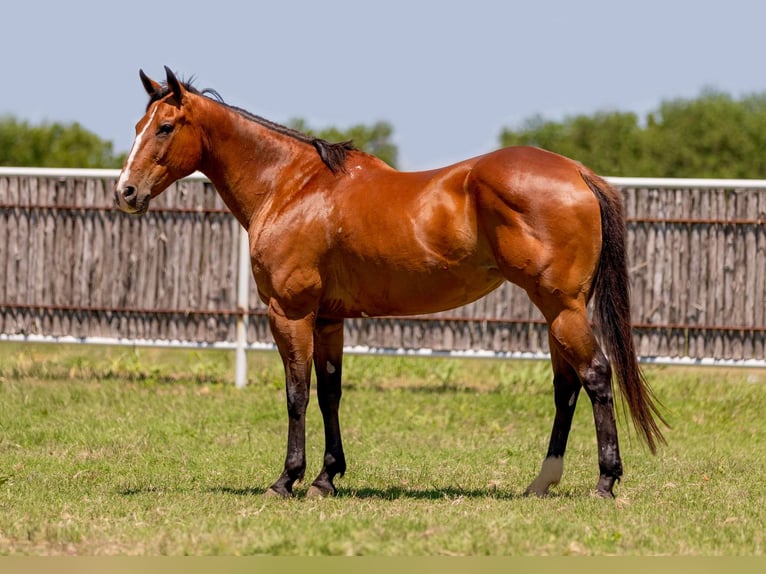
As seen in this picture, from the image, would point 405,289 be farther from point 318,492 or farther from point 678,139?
point 678,139

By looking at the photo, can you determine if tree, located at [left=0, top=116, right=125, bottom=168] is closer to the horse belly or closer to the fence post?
the fence post

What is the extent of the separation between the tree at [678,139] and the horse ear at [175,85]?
31.7 metres

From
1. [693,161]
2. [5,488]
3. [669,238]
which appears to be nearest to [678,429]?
[669,238]

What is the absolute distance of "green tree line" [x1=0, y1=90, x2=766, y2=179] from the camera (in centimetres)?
3622

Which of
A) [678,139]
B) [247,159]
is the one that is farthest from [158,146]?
[678,139]

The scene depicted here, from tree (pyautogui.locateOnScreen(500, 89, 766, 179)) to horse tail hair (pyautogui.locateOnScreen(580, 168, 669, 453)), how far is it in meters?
31.5

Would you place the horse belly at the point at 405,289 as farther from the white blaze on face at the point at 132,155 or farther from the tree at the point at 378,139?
the tree at the point at 378,139

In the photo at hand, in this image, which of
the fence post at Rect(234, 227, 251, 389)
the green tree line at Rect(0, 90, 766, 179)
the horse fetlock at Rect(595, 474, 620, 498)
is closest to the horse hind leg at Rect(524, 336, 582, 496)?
the horse fetlock at Rect(595, 474, 620, 498)

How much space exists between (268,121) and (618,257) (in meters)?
2.48

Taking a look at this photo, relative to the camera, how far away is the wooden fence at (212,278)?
39.8 ft

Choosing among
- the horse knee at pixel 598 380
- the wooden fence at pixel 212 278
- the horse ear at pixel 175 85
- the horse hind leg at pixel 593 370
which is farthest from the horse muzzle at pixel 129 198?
the wooden fence at pixel 212 278

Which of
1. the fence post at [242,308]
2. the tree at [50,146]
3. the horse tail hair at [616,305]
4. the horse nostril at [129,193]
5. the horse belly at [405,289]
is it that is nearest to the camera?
the horse tail hair at [616,305]

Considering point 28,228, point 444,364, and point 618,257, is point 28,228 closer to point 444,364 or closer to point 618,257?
point 444,364

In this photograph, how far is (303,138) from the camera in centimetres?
765
